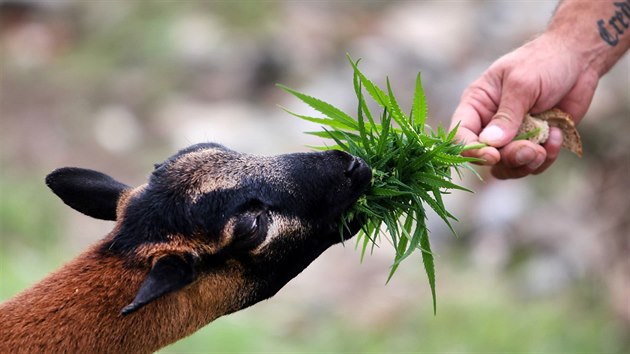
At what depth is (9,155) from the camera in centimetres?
1548

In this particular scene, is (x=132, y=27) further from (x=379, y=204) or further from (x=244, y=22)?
(x=379, y=204)

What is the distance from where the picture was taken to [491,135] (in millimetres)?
5871

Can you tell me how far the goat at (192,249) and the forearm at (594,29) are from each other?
2.19m

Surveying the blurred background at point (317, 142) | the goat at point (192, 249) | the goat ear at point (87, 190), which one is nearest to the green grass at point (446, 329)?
the blurred background at point (317, 142)

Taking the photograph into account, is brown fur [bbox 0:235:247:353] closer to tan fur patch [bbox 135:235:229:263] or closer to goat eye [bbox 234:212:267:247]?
tan fur patch [bbox 135:235:229:263]

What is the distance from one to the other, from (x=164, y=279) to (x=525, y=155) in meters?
2.50

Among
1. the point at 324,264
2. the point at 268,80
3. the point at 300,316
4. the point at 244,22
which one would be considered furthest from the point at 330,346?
the point at 244,22

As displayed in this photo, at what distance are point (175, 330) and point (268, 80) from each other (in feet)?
45.3

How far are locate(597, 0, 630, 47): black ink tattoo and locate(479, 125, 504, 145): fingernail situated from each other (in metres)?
1.44

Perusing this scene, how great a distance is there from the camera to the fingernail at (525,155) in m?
5.96

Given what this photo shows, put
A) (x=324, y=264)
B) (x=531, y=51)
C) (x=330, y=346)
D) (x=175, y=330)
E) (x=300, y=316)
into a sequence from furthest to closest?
(x=324, y=264) < (x=300, y=316) < (x=330, y=346) < (x=531, y=51) < (x=175, y=330)

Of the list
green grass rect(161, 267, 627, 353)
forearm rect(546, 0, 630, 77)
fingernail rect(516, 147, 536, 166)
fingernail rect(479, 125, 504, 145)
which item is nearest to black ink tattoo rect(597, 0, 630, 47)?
forearm rect(546, 0, 630, 77)

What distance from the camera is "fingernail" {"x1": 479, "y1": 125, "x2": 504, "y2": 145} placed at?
19.2ft

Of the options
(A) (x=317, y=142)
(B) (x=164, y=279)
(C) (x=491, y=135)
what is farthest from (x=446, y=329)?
(B) (x=164, y=279)
